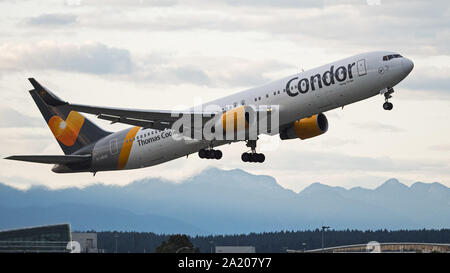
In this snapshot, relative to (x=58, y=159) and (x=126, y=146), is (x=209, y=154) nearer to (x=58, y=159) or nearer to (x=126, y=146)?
(x=126, y=146)

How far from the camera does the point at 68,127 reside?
219 ft

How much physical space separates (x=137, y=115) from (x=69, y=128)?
12.5m

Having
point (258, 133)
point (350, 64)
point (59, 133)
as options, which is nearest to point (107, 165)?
point (59, 133)

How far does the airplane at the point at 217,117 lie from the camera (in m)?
50.1

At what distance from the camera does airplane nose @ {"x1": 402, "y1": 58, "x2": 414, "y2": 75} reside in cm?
5009

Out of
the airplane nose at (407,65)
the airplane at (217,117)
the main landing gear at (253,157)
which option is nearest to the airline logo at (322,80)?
the airplane at (217,117)

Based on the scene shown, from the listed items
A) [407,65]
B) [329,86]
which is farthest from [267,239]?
[407,65]

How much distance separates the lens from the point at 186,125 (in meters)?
57.8

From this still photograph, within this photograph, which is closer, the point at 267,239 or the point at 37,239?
the point at 37,239

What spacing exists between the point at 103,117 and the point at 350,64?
18.0 meters

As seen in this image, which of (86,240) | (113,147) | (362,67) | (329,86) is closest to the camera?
(362,67)

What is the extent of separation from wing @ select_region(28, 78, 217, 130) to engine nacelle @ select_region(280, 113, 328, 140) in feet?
22.1

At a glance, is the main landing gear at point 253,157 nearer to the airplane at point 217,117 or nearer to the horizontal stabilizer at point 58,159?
the airplane at point 217,117
